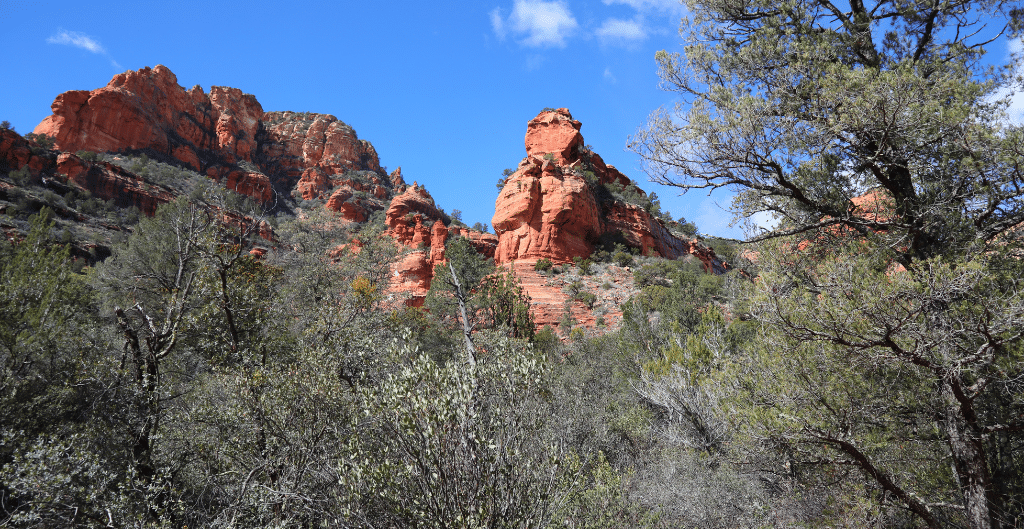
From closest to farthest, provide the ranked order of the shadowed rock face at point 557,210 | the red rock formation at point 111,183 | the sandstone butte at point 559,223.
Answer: the sandstone butte at point 559,223 < the shadowed rock face at point 557,210 < the red rock formation at point 111,183

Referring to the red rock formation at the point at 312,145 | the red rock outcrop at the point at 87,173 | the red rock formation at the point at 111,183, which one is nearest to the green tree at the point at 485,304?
the red rock outcrop at the point at 87,173

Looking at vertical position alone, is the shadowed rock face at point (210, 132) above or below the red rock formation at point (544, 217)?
above

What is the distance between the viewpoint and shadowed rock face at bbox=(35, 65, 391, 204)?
60406 mm

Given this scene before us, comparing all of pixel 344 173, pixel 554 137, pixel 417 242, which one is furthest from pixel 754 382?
pixel 344 173

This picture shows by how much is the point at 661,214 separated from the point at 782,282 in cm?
5452

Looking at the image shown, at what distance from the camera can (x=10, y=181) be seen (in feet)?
126

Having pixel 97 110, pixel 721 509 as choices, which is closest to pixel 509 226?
pixel 721 509

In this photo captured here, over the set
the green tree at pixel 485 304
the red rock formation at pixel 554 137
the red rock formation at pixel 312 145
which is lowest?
the green tree at pixel 485 304

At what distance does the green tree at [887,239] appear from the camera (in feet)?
16.9

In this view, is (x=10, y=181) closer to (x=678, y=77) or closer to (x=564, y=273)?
(x=564, y=273)

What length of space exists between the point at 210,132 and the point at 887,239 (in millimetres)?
98282

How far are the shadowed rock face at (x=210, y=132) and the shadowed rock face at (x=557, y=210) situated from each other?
2701cm

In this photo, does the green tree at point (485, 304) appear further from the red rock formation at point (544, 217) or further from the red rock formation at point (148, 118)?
the red rock formation at point (148, 118)

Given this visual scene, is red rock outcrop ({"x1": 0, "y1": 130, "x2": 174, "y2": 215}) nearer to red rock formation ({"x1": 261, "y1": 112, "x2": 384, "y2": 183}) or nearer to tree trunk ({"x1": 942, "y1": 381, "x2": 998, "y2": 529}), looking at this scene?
red rock formation ({"x1": 261, "y1": 112, "x2": 384, "y2": 183})
